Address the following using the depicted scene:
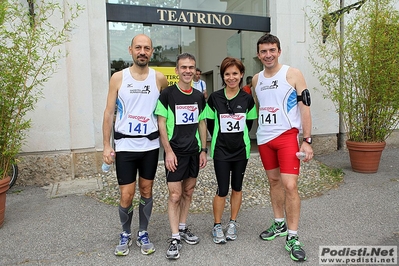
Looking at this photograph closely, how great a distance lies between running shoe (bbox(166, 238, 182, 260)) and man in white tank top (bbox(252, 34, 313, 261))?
1.03 meters

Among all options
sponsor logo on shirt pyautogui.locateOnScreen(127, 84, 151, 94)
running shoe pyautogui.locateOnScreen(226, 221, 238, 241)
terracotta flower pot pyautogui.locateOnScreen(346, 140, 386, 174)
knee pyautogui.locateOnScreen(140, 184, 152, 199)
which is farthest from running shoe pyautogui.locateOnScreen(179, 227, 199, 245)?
terracotta flower pot pyautogui.locateOnScreen(346, 140, 386, 174)

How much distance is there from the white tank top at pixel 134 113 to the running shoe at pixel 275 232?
150cm

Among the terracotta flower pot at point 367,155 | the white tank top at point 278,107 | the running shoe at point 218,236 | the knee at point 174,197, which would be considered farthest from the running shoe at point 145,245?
the terracotta flower pot at point 367,155

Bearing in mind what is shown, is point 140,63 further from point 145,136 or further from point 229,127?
point 229,127

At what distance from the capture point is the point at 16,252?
2986mm

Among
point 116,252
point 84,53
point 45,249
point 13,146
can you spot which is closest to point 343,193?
point 116,252

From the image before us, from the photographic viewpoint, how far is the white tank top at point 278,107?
2906 millimetres

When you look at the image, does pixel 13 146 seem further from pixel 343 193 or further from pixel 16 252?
pixel 343 193

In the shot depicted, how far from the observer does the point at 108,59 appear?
6.01m

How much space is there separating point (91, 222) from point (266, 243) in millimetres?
2063

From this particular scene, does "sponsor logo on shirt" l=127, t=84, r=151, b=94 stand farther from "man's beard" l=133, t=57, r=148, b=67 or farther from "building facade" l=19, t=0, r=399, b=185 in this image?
"building facade" l=19, t=0, r=399, b=185

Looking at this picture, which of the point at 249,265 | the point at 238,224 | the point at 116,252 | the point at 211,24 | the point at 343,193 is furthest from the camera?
the point at 211,24

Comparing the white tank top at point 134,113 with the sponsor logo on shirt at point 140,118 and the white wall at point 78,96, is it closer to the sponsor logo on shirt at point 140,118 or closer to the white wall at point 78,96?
the sponsor logo on shirt at point 140,118

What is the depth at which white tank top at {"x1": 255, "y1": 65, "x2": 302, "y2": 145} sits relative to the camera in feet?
9.53
